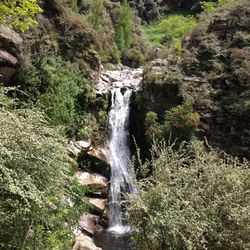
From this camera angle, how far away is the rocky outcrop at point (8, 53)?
677 inches

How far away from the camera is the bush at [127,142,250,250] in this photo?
27.4ft

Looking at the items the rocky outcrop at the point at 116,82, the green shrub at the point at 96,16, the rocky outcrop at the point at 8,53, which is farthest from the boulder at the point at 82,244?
the green shrub at the point at 96,16

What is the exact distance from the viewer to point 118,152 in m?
21.5

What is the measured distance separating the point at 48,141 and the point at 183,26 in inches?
1573

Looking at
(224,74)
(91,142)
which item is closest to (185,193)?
(91,142)

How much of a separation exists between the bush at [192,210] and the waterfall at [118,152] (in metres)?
9.42

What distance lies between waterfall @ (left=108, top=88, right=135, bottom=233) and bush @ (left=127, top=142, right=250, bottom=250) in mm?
9422

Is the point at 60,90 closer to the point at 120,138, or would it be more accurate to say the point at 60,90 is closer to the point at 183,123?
the point at 120,138

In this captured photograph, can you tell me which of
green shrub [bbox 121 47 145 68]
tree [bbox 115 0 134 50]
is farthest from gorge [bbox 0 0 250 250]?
tree [bbox 115 0 134 50]

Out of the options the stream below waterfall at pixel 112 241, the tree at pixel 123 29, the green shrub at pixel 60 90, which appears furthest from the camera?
the tree at pixel 123 29

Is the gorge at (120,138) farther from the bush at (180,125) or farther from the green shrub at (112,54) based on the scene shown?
the green shrub at (112,54)

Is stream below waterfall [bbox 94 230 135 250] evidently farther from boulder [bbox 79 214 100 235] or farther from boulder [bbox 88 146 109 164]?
boulder [bbox 88 146 109 164]

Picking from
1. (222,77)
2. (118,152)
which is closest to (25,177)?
(118,152)

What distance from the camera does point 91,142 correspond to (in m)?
20.2
